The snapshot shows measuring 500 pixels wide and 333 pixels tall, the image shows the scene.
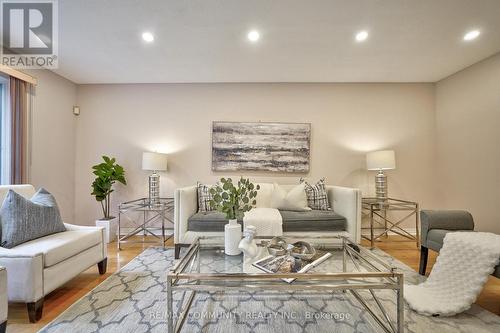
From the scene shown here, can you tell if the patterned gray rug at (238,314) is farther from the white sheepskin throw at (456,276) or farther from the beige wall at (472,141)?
the beige wall at (472,141)

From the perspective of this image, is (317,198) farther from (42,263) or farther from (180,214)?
(42,263)

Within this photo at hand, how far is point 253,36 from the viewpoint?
230 cm

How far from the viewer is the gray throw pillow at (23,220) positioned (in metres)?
1.64

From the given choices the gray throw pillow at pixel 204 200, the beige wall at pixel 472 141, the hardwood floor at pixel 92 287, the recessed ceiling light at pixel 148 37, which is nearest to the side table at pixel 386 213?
the hardwood floor at pixel 92 287

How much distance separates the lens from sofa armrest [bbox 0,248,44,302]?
57.3 inches

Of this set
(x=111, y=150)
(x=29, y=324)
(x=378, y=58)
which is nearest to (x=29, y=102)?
(x=111, y=150)

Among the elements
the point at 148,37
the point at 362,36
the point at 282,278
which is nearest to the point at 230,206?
the point at 282,278

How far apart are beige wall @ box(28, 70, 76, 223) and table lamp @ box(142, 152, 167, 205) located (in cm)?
122

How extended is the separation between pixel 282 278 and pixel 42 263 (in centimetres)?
163

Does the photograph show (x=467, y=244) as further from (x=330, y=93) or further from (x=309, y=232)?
(x=330, y=93)

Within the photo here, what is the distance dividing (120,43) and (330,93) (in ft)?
9.48

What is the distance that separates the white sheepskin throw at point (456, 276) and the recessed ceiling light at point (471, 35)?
6.44 feet

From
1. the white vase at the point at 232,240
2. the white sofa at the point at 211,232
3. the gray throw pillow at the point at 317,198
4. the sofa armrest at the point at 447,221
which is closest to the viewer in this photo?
the white vase at the point at 232,240

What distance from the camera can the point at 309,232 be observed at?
8.44 feet
